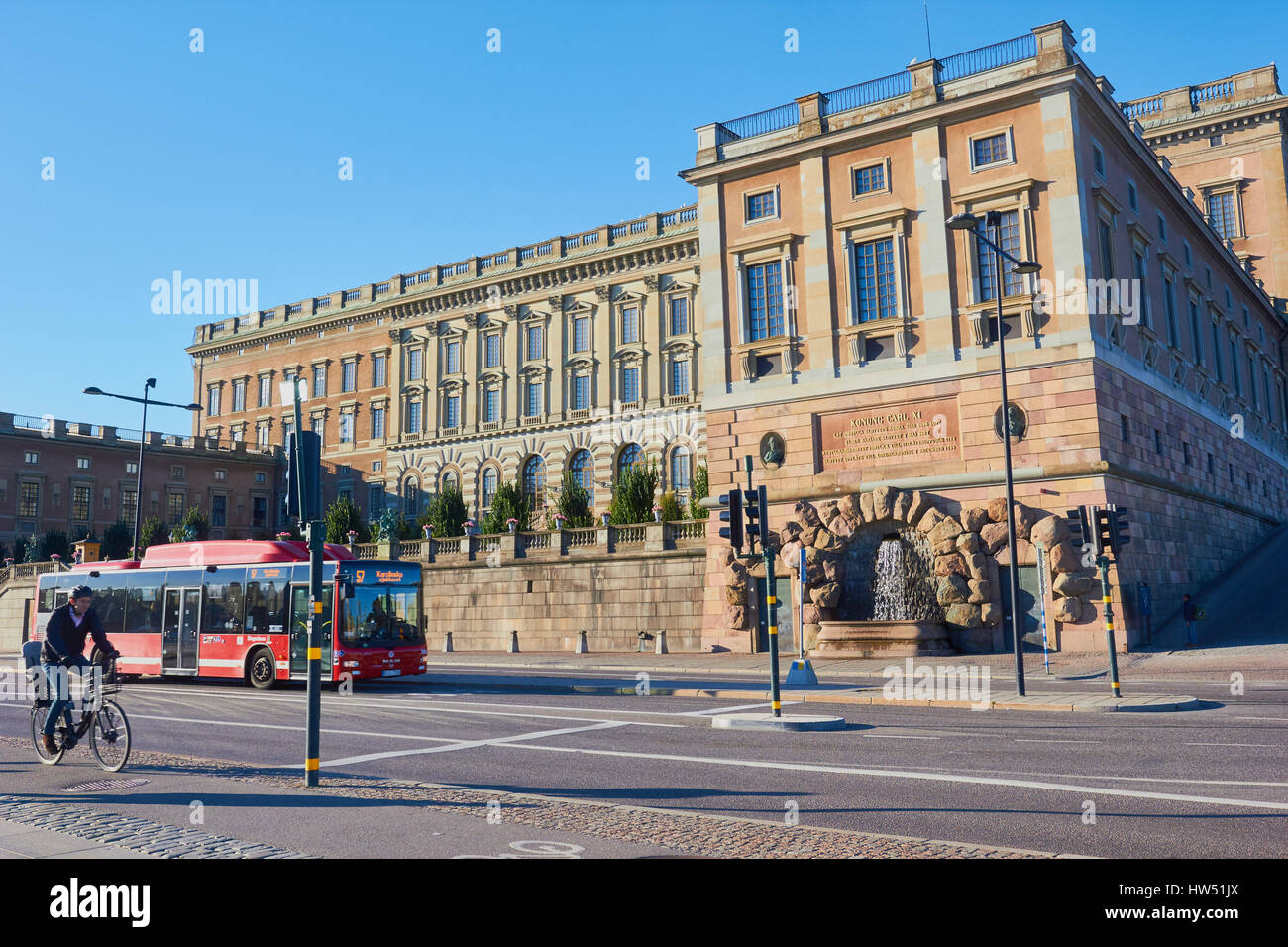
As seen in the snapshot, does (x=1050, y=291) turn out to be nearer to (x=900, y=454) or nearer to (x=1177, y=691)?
(x=900, y=454)

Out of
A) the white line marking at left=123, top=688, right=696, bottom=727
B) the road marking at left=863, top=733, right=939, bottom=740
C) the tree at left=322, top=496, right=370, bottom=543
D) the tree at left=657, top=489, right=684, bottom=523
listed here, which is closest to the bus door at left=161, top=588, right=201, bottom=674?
the white line marking at left=123, top=688, right=696, bottom=727

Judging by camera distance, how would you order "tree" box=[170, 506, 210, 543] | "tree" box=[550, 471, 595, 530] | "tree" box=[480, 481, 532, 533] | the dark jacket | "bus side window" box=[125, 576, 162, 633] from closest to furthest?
the dark jacket → "bus side window" box=[125, 576, 162, 633] → "tree" box=[550, 471, 595, 530] → "tree" box=[480, 481, 532, 533] → "tree" box=[170, 506, 210, 543]

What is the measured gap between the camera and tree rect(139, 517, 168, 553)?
61.7 m

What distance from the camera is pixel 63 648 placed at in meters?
11.0

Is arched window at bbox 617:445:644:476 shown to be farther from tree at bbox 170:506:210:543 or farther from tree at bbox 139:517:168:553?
tree at bbox 139:517:168:553

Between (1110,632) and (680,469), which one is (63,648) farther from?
(680,469)

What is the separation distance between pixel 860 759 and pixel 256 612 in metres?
16.0

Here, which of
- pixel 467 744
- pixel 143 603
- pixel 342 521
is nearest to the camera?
pixel 467 744

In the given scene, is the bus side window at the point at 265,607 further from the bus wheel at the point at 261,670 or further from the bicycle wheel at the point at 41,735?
the bicycle wheel at the point at 41,735

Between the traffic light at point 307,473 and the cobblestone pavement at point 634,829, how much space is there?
8.52 feet

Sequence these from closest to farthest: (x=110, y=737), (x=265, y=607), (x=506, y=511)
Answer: (x=110, y=737) < (x=265, y=607) < (x=506, y=511)

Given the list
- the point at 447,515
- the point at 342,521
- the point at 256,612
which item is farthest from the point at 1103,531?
the point at 342,521

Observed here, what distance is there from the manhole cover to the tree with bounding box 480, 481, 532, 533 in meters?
39.3
